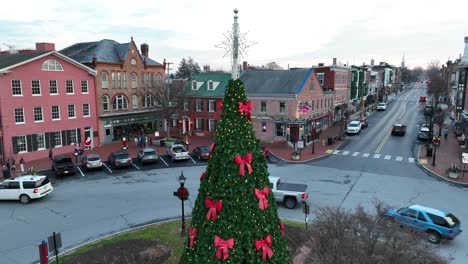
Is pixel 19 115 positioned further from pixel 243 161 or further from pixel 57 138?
pixel 243 161

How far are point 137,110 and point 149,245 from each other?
99.2ft

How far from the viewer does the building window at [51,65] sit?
32.2 meters

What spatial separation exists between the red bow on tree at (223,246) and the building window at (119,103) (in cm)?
3579

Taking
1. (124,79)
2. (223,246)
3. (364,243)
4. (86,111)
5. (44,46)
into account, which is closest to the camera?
(223,246)

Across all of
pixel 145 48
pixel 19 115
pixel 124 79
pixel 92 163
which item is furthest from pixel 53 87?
pixel 145 48

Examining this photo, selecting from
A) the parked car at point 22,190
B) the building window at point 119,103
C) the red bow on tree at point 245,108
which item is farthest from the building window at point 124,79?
the red bow on tree at point 245,108

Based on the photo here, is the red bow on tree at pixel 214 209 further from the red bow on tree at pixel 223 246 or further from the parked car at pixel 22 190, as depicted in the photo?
the parked car at pixel 22 190

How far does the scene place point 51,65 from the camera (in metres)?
32.7

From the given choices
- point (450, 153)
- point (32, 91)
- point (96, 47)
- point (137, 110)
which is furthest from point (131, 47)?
point (450, 153)

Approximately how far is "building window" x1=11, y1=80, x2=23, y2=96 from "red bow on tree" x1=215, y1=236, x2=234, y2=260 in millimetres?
30510

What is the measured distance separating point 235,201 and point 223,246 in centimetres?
89

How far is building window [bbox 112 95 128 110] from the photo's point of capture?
39.8 m

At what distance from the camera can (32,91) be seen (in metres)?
31.5

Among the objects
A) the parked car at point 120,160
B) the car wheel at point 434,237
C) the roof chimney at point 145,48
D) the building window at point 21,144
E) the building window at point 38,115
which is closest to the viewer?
the car wheel at point 434,237
